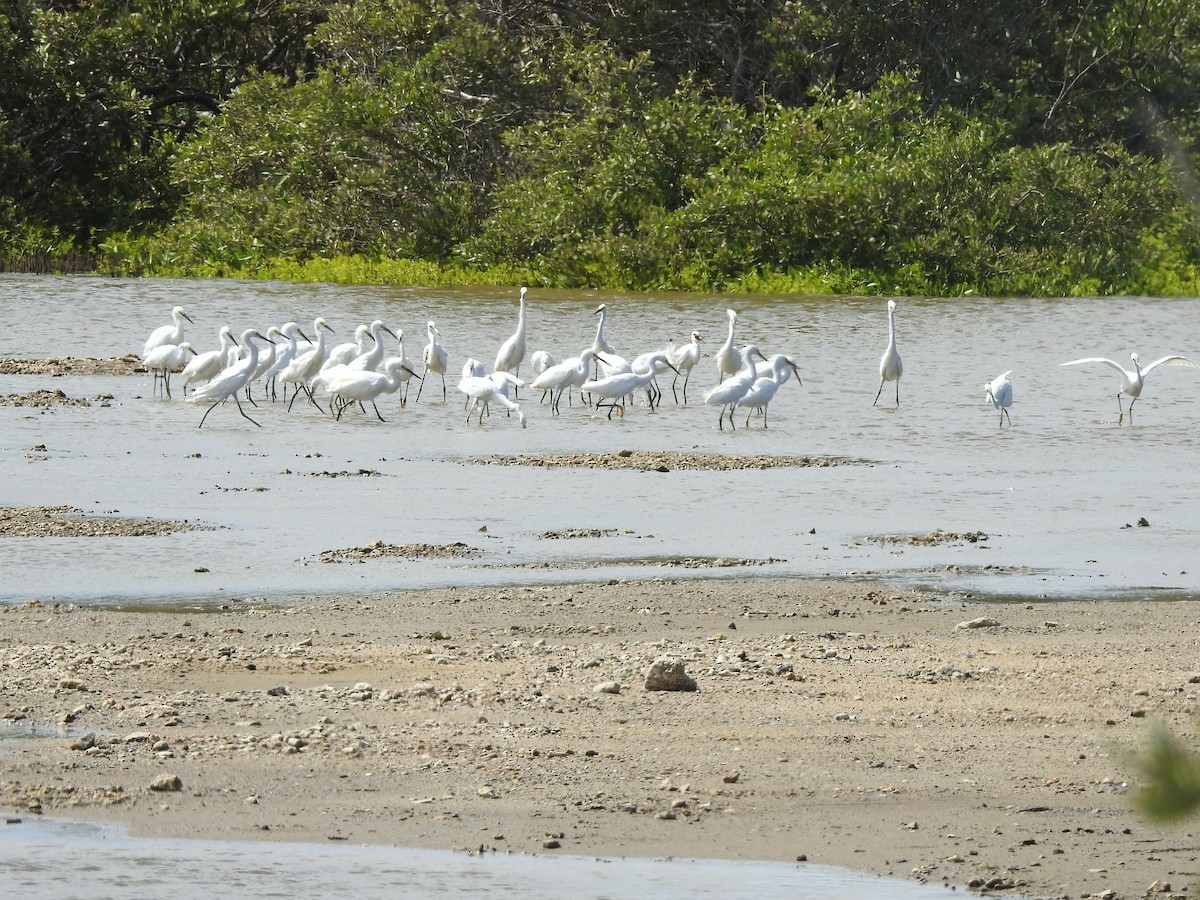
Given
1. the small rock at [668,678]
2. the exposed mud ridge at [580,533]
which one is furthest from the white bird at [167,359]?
the small rock at [668,678]

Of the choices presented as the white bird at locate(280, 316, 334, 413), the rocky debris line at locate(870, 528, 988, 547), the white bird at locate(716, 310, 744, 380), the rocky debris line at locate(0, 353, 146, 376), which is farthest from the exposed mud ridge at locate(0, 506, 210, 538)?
the rocky debris line at locate(0, 353, 146, 376)

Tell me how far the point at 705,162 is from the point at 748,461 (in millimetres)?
20228

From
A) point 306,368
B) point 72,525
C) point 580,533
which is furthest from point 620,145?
point 72,525

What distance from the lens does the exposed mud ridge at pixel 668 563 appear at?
1023 cm

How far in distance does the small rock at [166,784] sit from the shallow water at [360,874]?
15.8 inches

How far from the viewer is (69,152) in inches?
1583

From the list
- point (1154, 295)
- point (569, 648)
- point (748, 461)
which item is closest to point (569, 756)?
point (569, 648)

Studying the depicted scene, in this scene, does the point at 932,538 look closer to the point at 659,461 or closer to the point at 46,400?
the point at 659,461

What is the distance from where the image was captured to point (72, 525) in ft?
35.9

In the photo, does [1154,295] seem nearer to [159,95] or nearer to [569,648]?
[159,95]

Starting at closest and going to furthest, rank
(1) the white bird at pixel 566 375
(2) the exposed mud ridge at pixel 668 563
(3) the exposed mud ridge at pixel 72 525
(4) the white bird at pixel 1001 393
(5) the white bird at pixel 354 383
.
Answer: (2) the exposed mud ridge at pixel 668 563, (3) the exposed mud ridge at pixel 72 525, (5) the white bird at pixel 354 383, (4) the white bird at pixel 1001 393, (1) the white bird at pixel 566 375

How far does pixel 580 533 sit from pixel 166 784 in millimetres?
5612

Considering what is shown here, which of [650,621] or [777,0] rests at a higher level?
[777,0]

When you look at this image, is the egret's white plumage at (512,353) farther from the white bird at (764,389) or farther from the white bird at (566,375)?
the white bird at (764,389)
